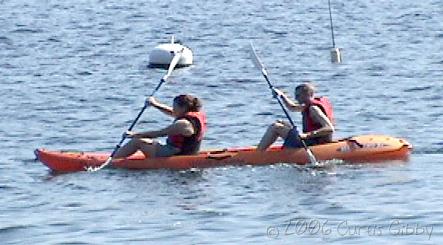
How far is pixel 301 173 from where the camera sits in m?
18.3

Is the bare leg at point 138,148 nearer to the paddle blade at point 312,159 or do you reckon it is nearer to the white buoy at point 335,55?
the paddle blade at point 312,159

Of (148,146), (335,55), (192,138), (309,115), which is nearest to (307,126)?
(309,115)

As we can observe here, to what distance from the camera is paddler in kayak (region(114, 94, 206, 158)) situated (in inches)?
740

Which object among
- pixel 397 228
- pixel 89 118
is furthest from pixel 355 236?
pixel 89 118

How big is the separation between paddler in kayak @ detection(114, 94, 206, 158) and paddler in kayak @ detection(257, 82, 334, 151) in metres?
0.80

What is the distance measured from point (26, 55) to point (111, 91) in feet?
20.0

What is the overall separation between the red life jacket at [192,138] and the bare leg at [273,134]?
2.44ft

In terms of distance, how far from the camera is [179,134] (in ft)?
61.9

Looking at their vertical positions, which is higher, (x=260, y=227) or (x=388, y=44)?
(x=260, y=227)

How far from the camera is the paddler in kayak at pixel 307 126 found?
18.9 m

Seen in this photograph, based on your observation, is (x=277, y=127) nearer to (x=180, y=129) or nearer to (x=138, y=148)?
(x=180, y=129)

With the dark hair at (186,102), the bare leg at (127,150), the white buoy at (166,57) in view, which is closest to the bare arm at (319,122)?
the dark hair at (186,102)

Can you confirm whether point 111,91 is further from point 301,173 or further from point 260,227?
point 260,227

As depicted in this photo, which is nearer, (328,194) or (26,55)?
(328,194)
